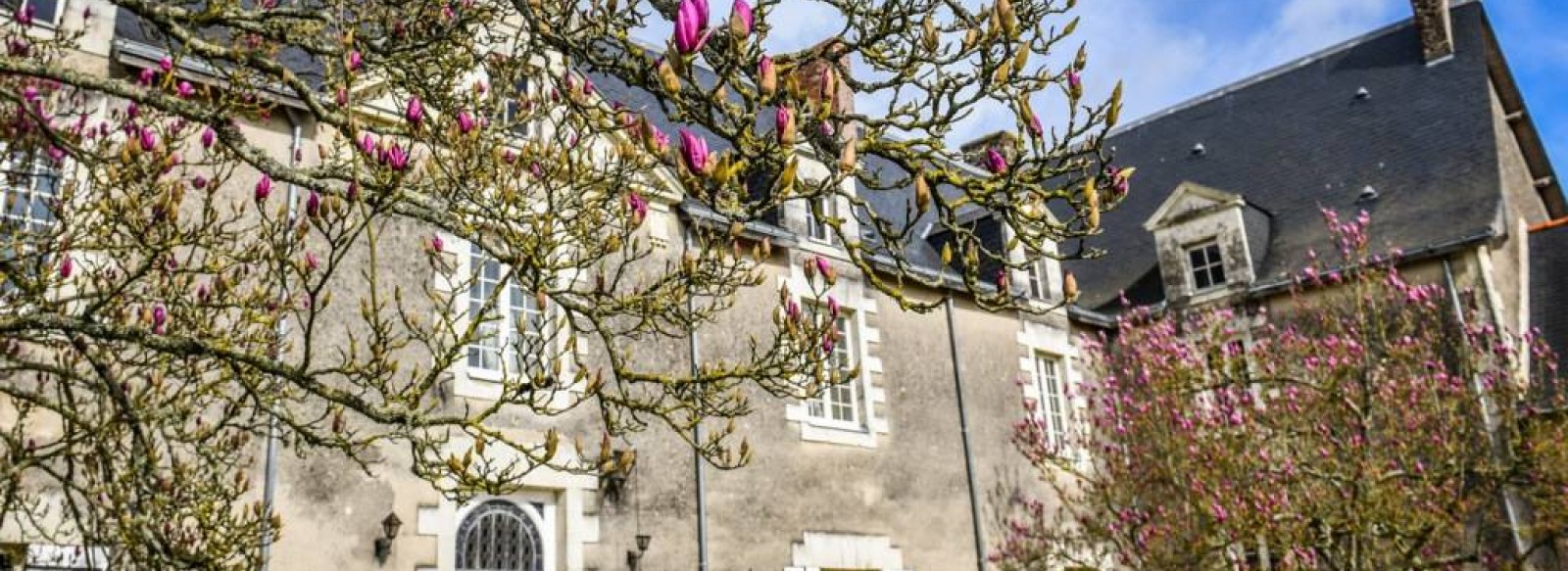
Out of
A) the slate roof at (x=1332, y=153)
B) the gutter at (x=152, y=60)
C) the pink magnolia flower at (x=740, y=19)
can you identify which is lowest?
the pink magnolia flower at (x=740, y=19)

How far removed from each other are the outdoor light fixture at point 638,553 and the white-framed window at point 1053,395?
6.12 metres

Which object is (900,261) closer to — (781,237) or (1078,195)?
(1078,195)

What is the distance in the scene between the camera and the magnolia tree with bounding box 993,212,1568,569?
9531mm

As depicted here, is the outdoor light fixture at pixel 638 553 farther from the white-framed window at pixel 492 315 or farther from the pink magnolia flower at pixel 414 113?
the pink magnolia flower at pixel 414 113

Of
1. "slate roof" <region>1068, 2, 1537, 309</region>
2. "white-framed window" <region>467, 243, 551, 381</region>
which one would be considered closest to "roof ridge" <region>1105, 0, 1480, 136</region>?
"slate roof" <region>1068, 2, 1537, 309</region>

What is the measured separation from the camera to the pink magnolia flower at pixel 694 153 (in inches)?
Result: 101

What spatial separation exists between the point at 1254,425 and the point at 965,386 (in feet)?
10.3

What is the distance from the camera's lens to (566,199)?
4.36 metres

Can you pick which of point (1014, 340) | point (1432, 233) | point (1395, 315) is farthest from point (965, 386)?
point (1432, 233)

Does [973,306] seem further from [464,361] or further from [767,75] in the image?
[767,75]

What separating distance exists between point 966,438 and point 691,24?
414 inches

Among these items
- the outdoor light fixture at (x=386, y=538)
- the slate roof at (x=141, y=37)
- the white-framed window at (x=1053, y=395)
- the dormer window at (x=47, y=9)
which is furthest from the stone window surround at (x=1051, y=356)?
the dormer window at (x=47, y=9)

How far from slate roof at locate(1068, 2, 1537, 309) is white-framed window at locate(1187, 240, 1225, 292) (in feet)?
1.57

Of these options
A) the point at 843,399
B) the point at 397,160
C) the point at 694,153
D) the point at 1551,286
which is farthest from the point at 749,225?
the point at 1551,286
